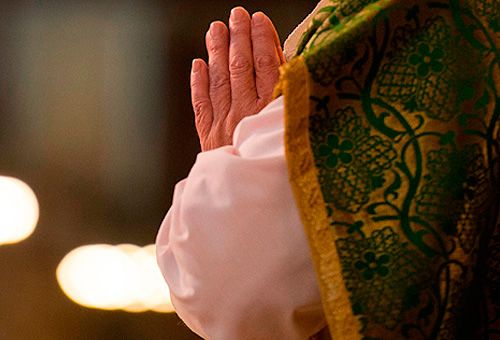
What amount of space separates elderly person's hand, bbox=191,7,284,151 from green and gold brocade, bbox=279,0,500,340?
7.9 inches

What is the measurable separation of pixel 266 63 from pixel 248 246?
0.25 meters

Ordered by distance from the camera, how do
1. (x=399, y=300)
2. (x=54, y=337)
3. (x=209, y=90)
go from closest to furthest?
(x=399, y=300), (x=209, y=90), (x=54, y=337)

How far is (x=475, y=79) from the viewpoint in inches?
25.9

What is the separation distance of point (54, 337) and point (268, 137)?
2285mm

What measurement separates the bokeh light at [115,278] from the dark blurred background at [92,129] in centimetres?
2

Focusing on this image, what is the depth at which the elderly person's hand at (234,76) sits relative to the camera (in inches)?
34.4

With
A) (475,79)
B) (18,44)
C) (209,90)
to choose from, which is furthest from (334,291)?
(18,44)

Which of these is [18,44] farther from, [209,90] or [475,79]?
[475,79]

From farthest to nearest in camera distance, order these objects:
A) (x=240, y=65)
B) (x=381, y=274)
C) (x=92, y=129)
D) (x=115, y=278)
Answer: (x=92, y=129) < (x=115, y=278) < (x=240, y=65) < (x=381, y=274)

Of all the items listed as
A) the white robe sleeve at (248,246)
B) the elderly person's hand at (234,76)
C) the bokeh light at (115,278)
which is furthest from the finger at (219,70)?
the bokeh light at (115,278)

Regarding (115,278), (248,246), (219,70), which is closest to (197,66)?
(219,70)

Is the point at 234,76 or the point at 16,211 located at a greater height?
the point at 16,211

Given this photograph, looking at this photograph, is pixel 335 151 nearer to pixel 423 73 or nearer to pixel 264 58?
pixel 423 73

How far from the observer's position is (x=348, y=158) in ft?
2.14
